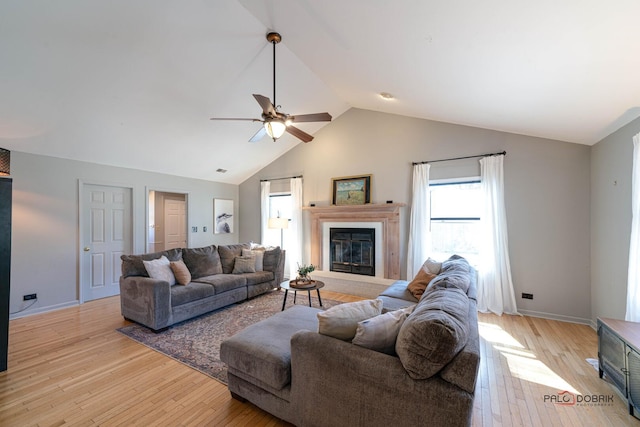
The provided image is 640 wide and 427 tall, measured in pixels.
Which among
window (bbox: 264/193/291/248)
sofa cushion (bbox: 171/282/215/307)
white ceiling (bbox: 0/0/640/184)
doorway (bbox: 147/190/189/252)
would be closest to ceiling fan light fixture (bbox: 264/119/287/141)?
white ceiling (bbox: 0/0/640/184)

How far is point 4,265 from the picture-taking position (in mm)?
2334

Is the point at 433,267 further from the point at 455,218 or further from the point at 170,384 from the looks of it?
the point at 170,384

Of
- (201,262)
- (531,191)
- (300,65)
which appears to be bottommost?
(201,262)

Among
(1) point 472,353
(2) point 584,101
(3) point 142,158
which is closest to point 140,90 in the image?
(3) point 142,158

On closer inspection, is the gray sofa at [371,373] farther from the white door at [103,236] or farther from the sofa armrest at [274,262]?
the white door at [103,236]

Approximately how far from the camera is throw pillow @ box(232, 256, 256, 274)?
4.50 metres

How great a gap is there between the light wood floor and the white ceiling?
2489 millimetres

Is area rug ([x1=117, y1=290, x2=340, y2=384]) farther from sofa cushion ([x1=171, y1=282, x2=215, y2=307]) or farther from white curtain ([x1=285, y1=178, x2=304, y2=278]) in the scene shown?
white curtain ([x1=285, y1=178, x2=304, y2=278])

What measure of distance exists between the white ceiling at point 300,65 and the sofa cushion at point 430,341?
189 cm

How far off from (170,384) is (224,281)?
70.9 inches

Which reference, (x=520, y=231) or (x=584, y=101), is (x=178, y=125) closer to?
(x=584, y=101)

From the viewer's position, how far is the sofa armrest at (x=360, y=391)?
1238 mm

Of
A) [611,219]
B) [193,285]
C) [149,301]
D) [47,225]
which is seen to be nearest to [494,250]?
[611,219]

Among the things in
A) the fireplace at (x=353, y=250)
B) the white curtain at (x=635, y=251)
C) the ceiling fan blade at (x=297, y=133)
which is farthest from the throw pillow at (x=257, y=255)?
the white curtain at (x=635, y=251)
